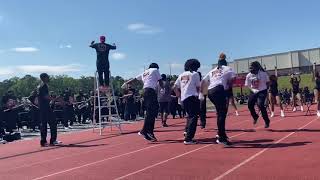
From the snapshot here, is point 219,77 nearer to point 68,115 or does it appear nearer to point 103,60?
point 103,60

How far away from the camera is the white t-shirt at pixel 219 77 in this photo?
11.4 m

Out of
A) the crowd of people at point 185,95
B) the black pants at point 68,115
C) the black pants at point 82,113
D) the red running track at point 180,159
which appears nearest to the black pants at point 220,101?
the crowd of people at point 185,95

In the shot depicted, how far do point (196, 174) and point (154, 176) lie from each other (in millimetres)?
670

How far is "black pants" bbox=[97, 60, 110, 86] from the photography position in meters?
16.4

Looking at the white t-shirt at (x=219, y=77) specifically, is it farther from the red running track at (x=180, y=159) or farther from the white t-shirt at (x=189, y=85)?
the red running track at (x=180, y=159)

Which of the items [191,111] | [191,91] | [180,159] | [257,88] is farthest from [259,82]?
[180,159]

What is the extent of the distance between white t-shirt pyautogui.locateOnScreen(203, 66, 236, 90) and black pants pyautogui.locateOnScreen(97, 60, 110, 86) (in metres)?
5.57

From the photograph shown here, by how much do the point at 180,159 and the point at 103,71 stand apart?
25.9ft

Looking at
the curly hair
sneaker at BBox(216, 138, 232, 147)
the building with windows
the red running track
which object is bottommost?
the red running track

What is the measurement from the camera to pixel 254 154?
9.32 metres

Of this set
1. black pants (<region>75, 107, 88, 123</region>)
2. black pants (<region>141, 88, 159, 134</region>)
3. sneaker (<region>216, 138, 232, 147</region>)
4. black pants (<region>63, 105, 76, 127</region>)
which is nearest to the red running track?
sneaker (<region>216, 138, 232, 147</region>)

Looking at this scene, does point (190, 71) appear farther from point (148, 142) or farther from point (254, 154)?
point (254, 154)

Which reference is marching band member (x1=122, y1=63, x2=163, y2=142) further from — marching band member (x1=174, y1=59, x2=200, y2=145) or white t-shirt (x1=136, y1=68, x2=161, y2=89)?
marching band member (x1=174, y1=59, x2=200, y2=145)

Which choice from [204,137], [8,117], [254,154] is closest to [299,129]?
[204,137]
